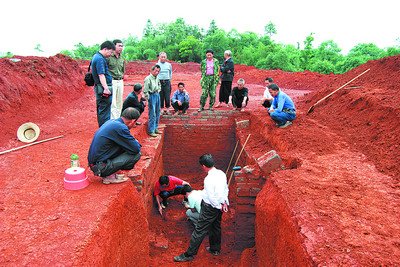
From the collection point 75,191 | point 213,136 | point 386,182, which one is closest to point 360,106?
point 386,182

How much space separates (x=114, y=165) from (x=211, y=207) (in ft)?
5.34

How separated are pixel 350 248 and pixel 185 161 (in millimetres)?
5780

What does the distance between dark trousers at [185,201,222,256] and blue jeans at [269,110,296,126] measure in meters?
2.33

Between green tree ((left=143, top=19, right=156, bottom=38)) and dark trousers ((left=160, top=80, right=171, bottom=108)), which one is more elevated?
dark trousers ((left=160, top=80, right=171, bottom=108))

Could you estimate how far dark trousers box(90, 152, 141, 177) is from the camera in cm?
375

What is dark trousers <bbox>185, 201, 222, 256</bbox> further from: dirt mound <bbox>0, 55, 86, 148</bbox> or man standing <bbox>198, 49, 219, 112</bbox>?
dirt mound <bbox>0, 55, 86, 148</bbox>

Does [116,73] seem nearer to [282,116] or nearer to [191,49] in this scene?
[282,116]

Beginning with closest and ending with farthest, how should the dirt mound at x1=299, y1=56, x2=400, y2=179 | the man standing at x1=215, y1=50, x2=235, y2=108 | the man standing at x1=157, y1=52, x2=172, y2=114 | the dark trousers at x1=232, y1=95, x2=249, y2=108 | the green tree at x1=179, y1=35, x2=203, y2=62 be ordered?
1. the dirt mound at x1=299, y1=56, x2=400, y2=179
2. the man standing at x1=157, y1=52, x2=172, y2=114
3. the man standing at x1=215, y1=50, x2=235, y2=108
4. the dark trousers at x1=232, y1=95, x2=249, y2=108
5. the green tree at x1=179, y1=35, x2=203, y2=62

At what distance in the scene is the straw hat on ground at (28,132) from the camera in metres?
5.67

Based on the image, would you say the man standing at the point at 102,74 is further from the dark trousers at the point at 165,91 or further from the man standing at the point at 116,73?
the dark trousers at the point at 165,91

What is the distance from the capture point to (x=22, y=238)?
9.10 ft

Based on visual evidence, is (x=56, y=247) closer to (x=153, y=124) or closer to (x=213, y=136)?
(x=153, y=124)

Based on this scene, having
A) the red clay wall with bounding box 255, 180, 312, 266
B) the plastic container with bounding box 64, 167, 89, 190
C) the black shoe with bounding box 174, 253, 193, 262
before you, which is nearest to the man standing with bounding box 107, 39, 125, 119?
the plastic container with bounding box 64, 167, 89, 190

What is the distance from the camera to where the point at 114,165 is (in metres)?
3.79
